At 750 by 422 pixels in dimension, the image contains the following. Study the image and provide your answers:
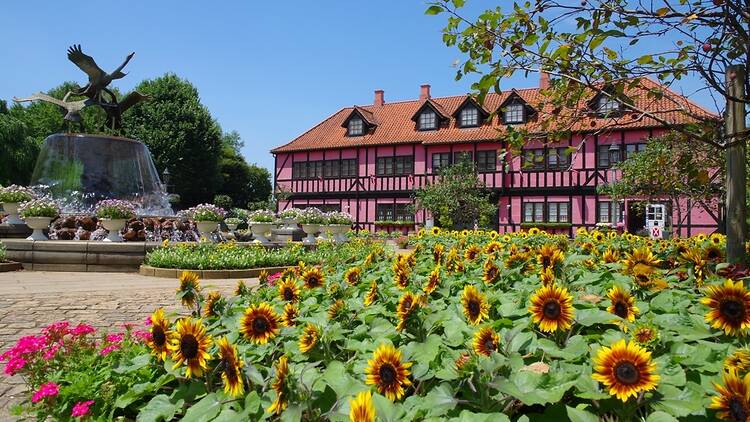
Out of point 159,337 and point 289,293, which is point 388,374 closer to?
point 159,337

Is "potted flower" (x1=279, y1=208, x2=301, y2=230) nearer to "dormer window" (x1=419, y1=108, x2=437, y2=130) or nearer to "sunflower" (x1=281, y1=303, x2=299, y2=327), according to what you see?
"sunflower" (x1=281, y1=303, x2=299, y2=327)

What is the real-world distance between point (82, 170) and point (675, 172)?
1515cm

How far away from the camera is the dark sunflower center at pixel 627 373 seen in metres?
1.37

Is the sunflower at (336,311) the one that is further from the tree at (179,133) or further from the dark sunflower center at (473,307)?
the tree at (179,133)

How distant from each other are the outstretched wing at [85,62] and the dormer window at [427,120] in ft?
64.7

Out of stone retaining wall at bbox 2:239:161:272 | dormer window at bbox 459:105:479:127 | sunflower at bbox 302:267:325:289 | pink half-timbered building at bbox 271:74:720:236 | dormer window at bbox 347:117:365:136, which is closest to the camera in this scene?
sunflower at bbox 302:267:325:289

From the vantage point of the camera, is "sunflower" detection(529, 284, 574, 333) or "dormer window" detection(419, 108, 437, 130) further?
"dormer window" detection(419, 108, 437, 130)

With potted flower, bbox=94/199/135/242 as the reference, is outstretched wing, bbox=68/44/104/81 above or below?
above

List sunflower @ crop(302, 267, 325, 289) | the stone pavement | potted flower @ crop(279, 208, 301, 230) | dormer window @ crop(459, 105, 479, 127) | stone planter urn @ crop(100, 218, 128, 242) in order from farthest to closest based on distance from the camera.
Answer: dormer window @ crop(459, 105, 479, 127) < potted flower @ crop(279, 208, 301, 230) < stone planter urn @ crop(100, 218, 128, 242) < the stone pavement < sunflower @ crop(302, 267, 325, 289)

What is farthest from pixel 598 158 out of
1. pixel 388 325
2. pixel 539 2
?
pixel 388 325

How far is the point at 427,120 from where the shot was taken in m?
33.0

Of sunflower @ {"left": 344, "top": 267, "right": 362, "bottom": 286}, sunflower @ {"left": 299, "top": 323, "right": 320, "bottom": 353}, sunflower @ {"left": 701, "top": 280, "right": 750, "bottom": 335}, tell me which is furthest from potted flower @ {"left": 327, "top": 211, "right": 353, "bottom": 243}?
sunflower @ {"left": 701, "top": 280, "right": 750, "bottom": 335}

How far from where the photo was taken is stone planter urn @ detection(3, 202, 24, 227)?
13609 mm

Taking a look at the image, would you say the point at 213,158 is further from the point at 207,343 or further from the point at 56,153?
the point at 207,343
